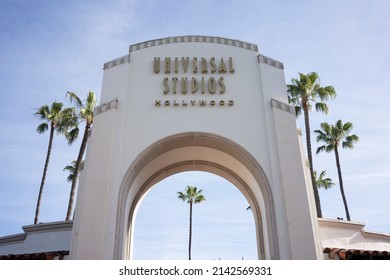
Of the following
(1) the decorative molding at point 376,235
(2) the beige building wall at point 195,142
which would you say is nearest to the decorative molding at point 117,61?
(2) the beige building wall at point 195,142

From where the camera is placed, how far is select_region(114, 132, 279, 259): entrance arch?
13.0 meters

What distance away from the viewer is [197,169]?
16.9 metres

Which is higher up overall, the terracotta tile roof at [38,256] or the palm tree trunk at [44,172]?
the palm tree trunk at [44,172]

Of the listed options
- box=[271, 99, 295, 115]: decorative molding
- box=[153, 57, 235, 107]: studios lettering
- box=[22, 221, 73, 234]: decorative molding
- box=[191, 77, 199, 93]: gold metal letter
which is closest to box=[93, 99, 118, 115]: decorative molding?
box=[153, 57, 235, 107]: studios lettering

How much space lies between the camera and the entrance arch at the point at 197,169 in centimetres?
1300

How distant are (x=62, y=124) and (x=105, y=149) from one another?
1571 centimetres

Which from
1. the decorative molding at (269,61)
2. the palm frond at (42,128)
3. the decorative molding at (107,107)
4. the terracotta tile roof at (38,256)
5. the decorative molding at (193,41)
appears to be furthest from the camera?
the palm frond at (42,128)

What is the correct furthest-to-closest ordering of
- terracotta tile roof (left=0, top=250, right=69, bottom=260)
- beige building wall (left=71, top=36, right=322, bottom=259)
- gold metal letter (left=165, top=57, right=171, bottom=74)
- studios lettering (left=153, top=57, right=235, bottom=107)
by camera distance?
gold metal letter (left=165, top=57, right=171, bottom=74), studios lettering (left=153, top=57, right=235, bottom=107), terracotta tile roof (left=0, top=250, right=69, bottom=260), beige building wall (left=71, top=36, right=322, bottom=259)

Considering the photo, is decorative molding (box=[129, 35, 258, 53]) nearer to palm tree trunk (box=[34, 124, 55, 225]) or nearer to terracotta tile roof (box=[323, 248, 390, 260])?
terracotta tile roof (box=[323, 248, 390, 260])

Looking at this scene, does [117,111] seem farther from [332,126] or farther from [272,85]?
[332,126]

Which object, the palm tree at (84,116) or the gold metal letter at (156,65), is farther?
the palm tree at (84,116)

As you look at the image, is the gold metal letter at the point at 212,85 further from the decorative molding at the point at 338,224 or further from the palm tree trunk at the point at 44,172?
the palm tree trunk at the point at 44,172

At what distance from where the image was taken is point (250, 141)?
13844 millimetres

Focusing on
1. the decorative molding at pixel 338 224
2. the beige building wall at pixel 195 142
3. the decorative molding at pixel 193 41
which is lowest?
the decorative molding at pixel 338 224
